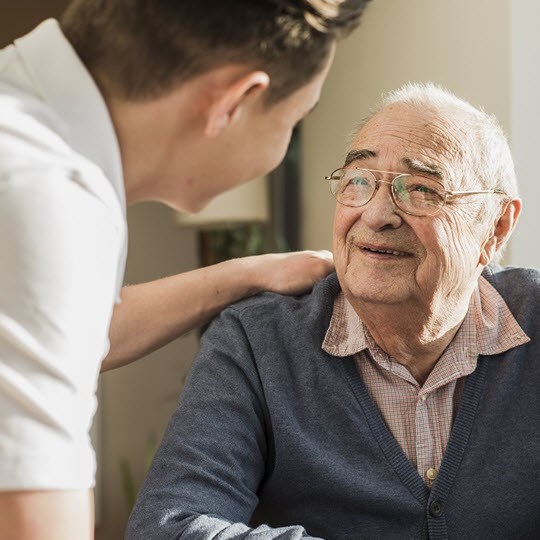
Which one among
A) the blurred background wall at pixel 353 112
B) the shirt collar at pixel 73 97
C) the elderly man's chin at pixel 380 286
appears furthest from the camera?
the blurred background wall at pixel 353 112

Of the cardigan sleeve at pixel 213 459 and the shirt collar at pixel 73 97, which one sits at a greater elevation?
the shirt collar at pixel 73 97

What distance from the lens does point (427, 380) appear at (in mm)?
1848

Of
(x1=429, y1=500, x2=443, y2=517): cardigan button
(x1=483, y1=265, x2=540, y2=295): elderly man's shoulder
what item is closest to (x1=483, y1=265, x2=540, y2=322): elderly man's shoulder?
(x1=483, y1=265, x2=540, y2=295): elderly man's shoulder

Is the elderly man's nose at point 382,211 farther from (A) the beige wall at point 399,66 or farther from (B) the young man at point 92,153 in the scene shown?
(B) the young man at point 92,153

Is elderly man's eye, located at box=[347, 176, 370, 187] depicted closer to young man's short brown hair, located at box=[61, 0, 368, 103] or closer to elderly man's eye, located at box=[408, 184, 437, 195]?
elderly man's eye, located at box=[408, 184, 437, 195]

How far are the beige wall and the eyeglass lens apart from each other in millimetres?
415

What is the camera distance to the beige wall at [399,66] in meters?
2.64

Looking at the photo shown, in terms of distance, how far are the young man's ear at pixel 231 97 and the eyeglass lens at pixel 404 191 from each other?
96 cm

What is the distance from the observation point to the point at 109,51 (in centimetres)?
89

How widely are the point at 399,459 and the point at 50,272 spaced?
112 centimetres

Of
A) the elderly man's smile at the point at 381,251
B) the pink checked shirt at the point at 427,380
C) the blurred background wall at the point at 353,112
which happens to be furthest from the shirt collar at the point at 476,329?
the blurred background wall at the point at 353,112

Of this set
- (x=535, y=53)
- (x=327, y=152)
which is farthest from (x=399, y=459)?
(x=327, y=152)

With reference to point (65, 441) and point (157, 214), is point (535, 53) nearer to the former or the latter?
point (65, 441)

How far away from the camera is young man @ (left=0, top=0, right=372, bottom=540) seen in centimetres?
76
